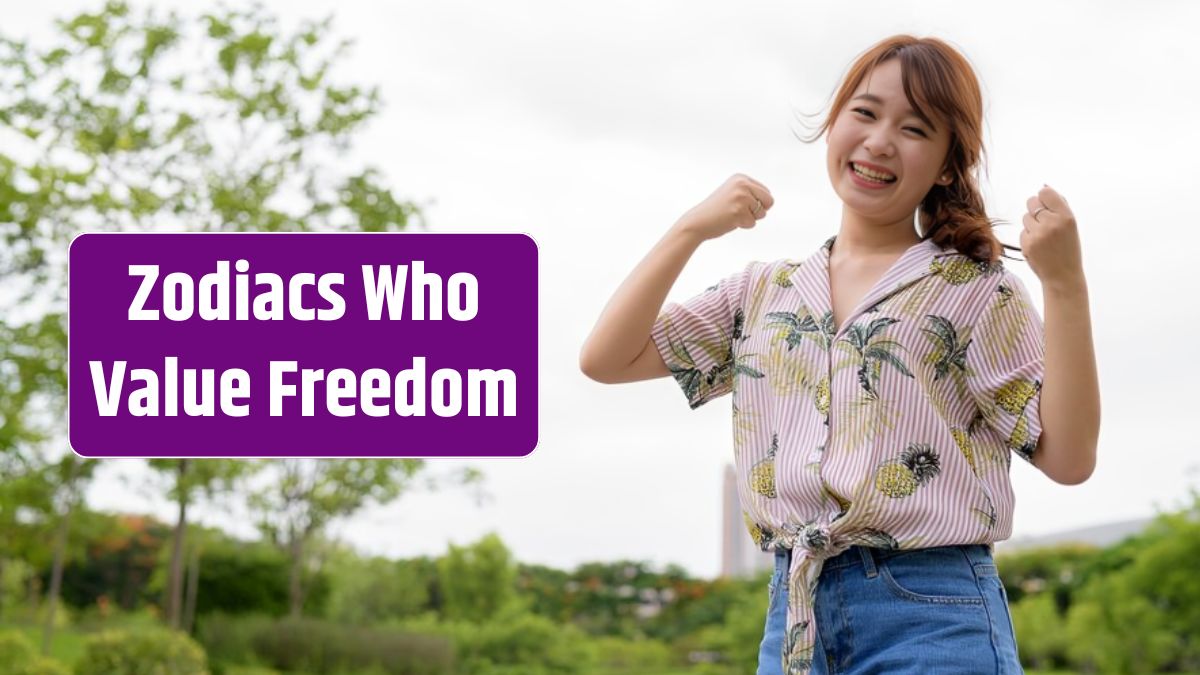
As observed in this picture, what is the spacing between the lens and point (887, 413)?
177 cm

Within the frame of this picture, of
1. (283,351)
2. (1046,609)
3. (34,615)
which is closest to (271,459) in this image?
(34,615)

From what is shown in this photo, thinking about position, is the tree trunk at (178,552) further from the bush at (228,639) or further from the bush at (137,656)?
the bush at (137,656)

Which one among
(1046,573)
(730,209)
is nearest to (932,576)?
(730,209)

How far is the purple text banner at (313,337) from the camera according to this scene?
4.79 m

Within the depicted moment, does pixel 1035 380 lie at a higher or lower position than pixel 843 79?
lower

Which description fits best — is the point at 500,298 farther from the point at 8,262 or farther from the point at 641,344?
the point at 8,262

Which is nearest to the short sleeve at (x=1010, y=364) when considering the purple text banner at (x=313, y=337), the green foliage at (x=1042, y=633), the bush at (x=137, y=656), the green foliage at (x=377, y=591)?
the purple text banner at (x=313, y=337)

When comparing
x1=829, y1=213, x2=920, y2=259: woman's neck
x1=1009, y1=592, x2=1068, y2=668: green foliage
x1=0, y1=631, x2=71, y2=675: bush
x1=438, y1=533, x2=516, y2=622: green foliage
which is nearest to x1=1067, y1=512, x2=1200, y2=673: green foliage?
x1=1009, y1=592, x2=1068, y2=668: green foliage

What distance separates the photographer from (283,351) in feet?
16.9

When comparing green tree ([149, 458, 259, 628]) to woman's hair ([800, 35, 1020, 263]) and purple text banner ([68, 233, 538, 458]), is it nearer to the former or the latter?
purple text banner ([68, 233, 538, 458])

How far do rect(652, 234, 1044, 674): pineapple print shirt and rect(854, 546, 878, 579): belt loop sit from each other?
0.02 m

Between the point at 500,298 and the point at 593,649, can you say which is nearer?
the point at 500,298

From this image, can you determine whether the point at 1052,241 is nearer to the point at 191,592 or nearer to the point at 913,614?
the point at 913,614

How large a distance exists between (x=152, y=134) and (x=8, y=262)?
6.01 ft
